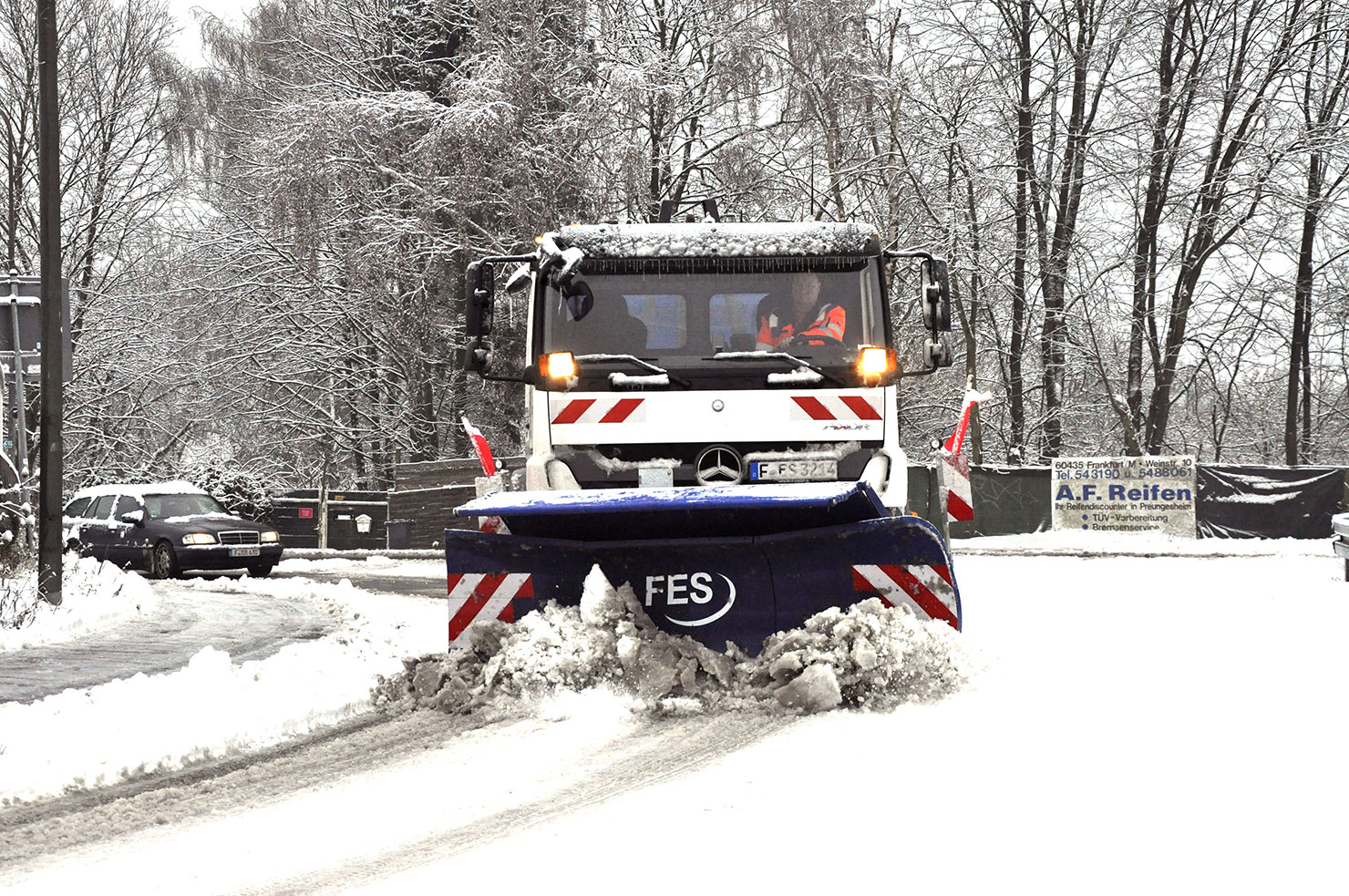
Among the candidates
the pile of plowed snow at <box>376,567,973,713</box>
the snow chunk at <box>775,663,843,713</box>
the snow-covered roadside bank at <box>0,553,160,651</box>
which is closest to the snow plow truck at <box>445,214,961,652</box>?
the pile of plowed snow at <box>376,567,973,713</box>

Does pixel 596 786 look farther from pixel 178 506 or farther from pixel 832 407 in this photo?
pixel 178 506

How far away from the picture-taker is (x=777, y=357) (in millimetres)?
8328

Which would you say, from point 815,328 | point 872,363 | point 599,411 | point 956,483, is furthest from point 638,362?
point 956,483

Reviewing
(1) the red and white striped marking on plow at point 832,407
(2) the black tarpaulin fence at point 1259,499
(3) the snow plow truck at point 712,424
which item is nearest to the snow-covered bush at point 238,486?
(2) the black tarpaulin fence at point 1259,499

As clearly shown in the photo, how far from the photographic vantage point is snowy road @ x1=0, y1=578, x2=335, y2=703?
8531 millimetres

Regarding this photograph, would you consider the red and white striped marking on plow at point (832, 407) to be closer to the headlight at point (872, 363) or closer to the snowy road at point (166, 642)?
the headlight at point (872, 363)

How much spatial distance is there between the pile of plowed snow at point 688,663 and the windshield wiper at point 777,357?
189cm

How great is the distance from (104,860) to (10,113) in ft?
101

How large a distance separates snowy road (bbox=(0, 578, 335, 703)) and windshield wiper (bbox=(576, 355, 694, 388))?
10.4 feet

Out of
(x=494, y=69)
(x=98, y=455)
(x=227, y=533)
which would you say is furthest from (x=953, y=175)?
(x=98, y=455)

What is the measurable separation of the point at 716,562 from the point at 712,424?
1308mm

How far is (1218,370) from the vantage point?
2925cm

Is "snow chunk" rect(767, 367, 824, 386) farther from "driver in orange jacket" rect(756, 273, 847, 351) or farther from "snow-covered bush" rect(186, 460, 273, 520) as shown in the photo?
"snow-covered bush" rect(186, 460, 273, 520)

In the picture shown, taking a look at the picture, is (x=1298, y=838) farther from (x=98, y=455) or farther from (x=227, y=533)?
(x=98, y=455)
